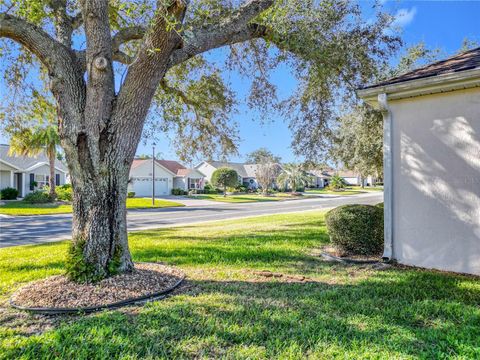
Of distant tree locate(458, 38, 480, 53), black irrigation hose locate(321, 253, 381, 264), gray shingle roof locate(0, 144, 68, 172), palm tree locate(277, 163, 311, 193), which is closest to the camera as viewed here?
black irrigation hose locate(321, 253, 381, 264)

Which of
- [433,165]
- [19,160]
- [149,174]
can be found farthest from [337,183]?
[433,165]

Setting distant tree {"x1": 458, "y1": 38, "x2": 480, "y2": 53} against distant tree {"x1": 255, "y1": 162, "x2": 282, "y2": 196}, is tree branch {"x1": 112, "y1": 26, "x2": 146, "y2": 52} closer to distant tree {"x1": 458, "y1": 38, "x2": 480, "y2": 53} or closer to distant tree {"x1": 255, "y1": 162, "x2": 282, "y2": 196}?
distant tree {"x1": 458, "y1": 38, "x2": 480, "y2": 53}

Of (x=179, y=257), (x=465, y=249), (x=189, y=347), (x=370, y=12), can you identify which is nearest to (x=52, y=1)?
(x=179, y=257)

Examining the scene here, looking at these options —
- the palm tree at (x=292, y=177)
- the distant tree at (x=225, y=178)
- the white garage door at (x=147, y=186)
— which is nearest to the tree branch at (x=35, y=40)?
the white garage door at (x=147, y=186)

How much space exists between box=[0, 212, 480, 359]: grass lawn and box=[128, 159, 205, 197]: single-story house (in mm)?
36323

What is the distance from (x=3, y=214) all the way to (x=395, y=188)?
75.5 ft

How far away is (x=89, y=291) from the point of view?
4492 millimetres

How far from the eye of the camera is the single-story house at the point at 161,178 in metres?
42.8

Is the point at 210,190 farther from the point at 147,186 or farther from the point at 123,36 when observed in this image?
the point at 123,36

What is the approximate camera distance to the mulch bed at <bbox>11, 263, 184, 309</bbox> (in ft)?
14.0

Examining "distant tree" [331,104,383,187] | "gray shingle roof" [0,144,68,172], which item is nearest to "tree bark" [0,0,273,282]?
"distant tree" [331,104,383,187]

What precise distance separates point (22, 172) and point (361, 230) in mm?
37255

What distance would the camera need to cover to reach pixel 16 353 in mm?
2992

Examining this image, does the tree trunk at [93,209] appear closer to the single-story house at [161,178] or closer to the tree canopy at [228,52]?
the tree canopy at [228,52]
